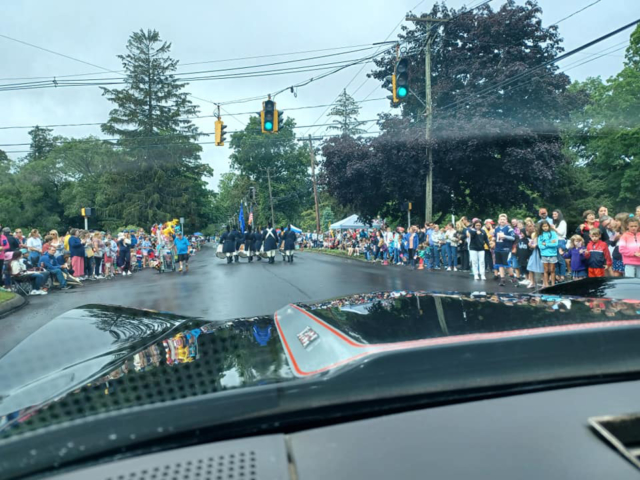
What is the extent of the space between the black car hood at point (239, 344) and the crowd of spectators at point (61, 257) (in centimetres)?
1367

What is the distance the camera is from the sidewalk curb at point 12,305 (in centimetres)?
1095

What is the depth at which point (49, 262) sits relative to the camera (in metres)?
15.3

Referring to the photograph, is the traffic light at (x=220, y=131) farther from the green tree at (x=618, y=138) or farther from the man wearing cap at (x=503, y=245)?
the green tree at (x=618, y=138)

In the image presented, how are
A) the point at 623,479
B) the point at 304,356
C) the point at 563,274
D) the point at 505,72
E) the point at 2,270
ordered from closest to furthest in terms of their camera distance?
the point at 623,479
the point at 304,356
the point at 563,274
the point at 2,270
the point at 505,72

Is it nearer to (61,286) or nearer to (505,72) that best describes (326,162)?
(505,72)

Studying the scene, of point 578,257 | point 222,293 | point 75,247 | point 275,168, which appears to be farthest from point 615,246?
point 275,168

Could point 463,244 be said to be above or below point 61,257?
below

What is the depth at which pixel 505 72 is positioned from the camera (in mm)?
25453

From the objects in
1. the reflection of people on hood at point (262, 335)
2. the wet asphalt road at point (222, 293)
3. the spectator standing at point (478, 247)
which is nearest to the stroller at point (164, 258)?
the wet asphalt road at point (222, 293)

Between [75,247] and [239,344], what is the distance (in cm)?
1783

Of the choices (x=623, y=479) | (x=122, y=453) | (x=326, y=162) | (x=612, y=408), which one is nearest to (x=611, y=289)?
(x=612, y=408)

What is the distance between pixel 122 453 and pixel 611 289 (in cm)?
254

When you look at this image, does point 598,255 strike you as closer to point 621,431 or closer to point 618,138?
point 621,431

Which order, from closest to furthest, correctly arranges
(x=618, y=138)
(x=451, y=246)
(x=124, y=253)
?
(x=451, y=246)
(x=124, y=253)
(x=618, y=138)
